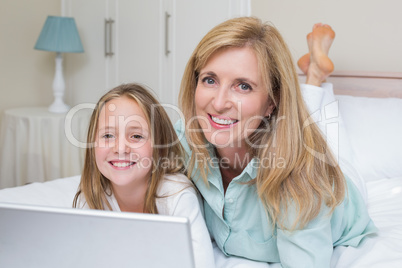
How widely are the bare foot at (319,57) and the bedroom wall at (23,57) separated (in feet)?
6.84

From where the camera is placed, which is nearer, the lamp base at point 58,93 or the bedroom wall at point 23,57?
the lamp base at point 58,93

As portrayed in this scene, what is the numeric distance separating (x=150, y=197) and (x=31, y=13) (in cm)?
248

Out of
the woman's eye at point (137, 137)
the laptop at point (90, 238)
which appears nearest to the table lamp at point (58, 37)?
the woman's eye at point (137, 137)

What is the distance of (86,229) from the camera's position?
0.63m

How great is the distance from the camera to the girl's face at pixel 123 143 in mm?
1117

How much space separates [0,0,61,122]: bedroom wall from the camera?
10.00 ft

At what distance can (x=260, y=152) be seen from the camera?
1105mm

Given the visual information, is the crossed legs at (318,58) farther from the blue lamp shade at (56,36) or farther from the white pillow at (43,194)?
the blue lamp shade at (56,36)

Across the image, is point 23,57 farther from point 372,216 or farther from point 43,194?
point 372,216

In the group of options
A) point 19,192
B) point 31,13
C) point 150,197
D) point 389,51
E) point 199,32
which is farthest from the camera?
point 31,13

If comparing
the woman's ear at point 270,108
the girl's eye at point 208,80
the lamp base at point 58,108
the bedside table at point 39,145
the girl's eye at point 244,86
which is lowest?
the bedside table at point 39,145

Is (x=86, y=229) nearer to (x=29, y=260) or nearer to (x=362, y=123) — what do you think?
(x=29, y=260)

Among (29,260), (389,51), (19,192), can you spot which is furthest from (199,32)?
(29,260)

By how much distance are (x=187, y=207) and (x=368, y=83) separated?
1.41 m
